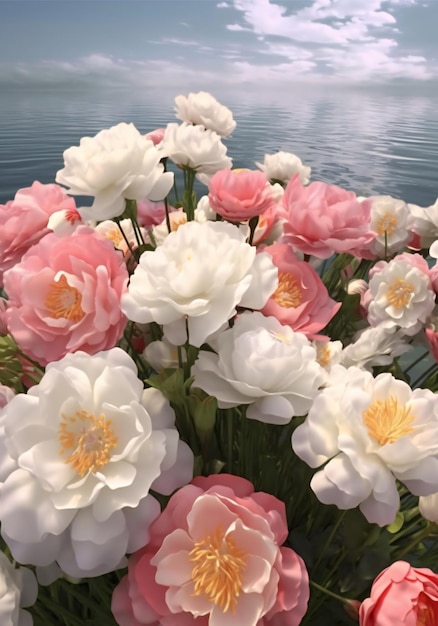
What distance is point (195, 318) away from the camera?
30 centimetres

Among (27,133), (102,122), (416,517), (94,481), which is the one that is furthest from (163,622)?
(102,122)

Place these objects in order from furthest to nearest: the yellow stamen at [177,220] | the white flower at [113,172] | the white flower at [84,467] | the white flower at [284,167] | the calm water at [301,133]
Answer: the calm water at [301,133] → the white flower at [284,167] → the yellow stamen at [177,220] → the white flower at [113,172] → the white flower at [84,467]

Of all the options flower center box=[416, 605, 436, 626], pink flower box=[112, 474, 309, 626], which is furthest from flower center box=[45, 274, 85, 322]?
flower center box=[416, 605, 436, 626]

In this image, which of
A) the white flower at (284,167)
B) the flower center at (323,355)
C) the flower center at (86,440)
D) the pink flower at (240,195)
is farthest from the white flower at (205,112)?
the flower center at (86,440)

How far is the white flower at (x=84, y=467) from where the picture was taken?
0.27m

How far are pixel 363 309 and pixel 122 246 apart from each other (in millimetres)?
197

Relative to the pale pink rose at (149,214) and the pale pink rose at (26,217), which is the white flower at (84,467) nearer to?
Result: the pale pink rose at (26,217)

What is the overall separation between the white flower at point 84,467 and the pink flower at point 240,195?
0.18 meters

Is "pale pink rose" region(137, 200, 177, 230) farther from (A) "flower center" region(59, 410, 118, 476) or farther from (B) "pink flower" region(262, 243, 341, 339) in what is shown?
(A) "flower center" region(59, 410, 118, 476)

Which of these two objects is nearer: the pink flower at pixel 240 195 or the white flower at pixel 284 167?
the pink flower at pixel 240 195

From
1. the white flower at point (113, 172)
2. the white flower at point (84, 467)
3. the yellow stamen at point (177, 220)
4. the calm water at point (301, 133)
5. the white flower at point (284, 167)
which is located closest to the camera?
the white flower at point (84, 467)

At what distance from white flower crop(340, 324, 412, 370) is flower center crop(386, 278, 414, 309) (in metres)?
0.02

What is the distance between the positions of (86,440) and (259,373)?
85 millimetres

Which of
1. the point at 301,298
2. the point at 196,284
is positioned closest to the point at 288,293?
the point at 301,298
